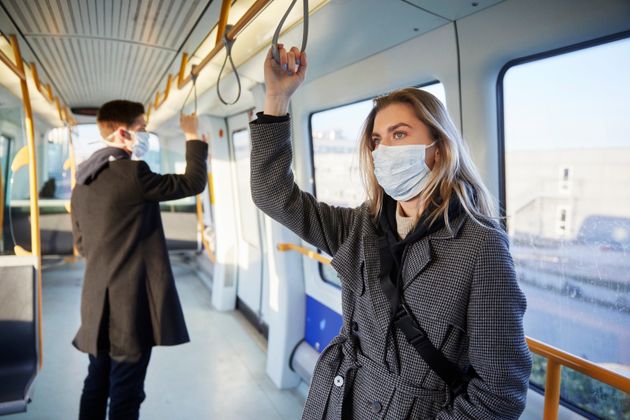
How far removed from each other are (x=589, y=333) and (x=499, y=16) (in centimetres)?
132

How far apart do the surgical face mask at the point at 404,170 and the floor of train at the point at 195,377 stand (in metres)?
2.57

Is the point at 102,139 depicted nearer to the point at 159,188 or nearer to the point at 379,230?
the point at 159,188

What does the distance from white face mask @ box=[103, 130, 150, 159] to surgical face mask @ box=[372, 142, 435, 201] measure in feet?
5.48

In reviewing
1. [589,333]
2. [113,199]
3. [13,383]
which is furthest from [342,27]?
[13,383]

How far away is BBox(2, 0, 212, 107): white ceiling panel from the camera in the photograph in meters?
2.24

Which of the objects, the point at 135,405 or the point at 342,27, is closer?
the point at 342,27

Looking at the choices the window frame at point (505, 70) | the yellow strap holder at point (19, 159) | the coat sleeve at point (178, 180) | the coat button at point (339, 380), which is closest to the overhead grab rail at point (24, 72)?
the yellow strap holder at point (19, 159)

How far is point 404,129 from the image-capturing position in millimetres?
1284

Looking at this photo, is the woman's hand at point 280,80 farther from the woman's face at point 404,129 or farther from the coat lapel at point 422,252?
the coat lapel at point 422,252

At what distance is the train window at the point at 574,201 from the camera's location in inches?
62.1

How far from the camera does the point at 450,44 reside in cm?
189

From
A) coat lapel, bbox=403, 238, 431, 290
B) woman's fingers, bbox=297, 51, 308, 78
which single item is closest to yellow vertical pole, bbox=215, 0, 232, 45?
woman's fingers, bbox=297, 51, 308, 78

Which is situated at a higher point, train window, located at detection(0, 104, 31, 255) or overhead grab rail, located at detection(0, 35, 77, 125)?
overhead grab rail, located at detection(0, 35, 77, 125)

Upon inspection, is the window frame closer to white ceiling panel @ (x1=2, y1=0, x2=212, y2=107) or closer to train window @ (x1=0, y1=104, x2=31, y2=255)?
white ceiling panel @ (x1=2, y1=0, x2=212, y2=107)
